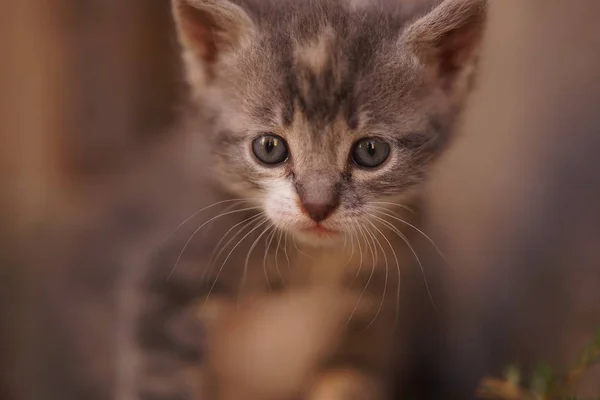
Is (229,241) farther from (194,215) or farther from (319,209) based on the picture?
(319,209)

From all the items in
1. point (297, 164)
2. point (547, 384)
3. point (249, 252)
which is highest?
point (297, 164)

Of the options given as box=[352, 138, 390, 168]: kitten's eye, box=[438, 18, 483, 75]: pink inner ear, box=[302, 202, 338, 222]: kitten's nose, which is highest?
box=[438, 18, 483, 75]: pink inner ear

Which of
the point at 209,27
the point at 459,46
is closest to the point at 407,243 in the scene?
the point at 459,46

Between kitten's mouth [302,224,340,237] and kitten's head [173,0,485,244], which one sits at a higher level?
kitten's head [173,0,485,244]

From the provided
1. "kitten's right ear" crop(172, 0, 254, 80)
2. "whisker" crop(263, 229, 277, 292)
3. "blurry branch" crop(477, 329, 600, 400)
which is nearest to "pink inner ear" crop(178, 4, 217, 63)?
"kitten's right ear" crop(172, 0, 254, 80)

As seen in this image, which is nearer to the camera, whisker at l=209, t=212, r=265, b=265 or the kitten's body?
the kitten's body

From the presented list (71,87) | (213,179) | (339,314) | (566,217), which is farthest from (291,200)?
(566,217)

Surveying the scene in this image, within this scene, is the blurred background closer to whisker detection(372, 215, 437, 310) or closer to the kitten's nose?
whisker detection(372, 215, 437, 310)
